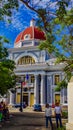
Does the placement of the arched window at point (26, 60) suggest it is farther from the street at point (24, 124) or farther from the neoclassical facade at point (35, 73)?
the street at point (24, 124)

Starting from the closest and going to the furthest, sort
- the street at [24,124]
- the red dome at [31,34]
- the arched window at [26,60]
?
the street at [24,124]
the arched window at [26,60]
the red dome at [31,34]

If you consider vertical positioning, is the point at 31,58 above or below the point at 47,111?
above

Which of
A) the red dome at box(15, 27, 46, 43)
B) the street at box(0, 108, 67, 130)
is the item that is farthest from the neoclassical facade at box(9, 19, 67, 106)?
the street at box(0, 108, 67, 130)

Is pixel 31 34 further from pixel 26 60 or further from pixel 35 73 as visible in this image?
pixel 35 73

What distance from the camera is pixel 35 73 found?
220ft

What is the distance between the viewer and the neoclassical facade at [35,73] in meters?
65.7

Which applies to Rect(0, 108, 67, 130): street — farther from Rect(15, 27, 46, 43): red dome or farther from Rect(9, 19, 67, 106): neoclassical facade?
Rect(15, 27, 46, 43): red dome

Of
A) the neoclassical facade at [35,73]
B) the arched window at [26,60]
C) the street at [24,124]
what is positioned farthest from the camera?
the arched window at [26,60]

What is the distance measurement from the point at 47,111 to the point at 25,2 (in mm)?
8544

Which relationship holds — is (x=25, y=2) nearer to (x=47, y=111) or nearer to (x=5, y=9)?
(x=5, y=9)

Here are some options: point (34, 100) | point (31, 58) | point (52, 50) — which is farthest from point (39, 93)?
point (52, 50)

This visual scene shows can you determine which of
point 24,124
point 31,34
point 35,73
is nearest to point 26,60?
point 35,73

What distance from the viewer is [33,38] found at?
6956 cm

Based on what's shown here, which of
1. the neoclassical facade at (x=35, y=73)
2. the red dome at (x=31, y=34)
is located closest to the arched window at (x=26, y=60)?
the neoclassical facade at (x=35, y=73)
